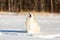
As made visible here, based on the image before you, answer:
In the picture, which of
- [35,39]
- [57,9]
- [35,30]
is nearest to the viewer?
[35,39]

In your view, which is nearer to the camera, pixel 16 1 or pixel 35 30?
pixel 35 30

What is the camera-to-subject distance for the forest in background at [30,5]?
84.3ft

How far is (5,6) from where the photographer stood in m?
26.2

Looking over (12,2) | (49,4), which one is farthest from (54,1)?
(12,2)

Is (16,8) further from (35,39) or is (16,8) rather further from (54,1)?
(35,39)

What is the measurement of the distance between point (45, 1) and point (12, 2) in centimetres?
350

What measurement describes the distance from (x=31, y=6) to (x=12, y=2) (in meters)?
2.08

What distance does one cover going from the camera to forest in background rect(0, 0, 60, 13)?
1011 inches

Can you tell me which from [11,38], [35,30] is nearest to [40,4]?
[35,30]

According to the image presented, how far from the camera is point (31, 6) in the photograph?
85.3 ft

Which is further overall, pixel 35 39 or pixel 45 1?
pixel 45 1

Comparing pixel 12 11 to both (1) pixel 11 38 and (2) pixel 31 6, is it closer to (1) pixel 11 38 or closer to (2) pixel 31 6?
(2) pixel 31 6

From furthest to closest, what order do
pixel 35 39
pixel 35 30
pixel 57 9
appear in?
pixel 57 9 < pixel 35 30 < pixel 35 39

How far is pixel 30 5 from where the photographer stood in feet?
86.2
